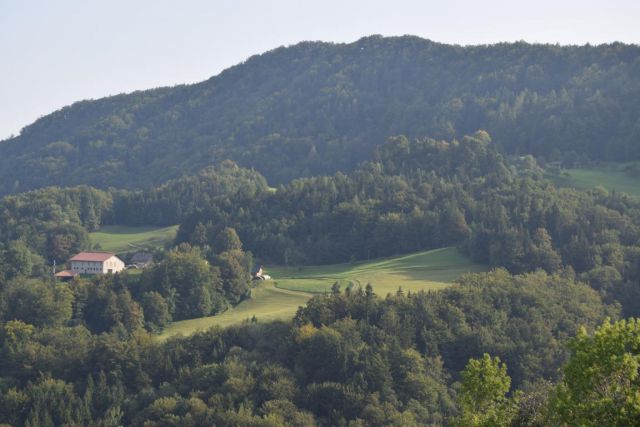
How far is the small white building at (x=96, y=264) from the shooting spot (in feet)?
333

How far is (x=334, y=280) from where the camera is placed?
8788 centimetres

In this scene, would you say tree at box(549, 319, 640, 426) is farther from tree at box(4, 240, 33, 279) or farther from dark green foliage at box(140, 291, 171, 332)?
tree at box(4, 240, 33, 279)

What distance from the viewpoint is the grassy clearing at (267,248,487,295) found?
82.7m

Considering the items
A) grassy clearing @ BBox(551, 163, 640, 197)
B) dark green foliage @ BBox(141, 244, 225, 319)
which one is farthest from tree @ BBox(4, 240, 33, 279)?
grassy clearing @ BBox(551, 163, 640, 197)

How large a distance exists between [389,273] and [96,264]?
32.2 metres

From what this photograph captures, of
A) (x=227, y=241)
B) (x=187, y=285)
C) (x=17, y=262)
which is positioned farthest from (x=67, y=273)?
(x=187, y=285)

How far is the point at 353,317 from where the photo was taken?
67.0 meters

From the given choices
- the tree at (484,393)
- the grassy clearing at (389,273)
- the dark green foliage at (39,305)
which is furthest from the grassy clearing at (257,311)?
the tree at (484,393)

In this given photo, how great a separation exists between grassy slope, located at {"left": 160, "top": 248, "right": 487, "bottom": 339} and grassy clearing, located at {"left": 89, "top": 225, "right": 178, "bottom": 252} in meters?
25.6

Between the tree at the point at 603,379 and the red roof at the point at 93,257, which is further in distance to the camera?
the red roof at the point at 93,257

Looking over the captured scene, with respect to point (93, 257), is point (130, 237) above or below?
above

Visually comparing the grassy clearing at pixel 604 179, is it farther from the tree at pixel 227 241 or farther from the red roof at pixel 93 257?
the red roof at pixel 93 257

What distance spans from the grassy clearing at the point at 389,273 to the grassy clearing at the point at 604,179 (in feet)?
73.3

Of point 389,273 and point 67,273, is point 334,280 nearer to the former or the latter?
point 389,273
